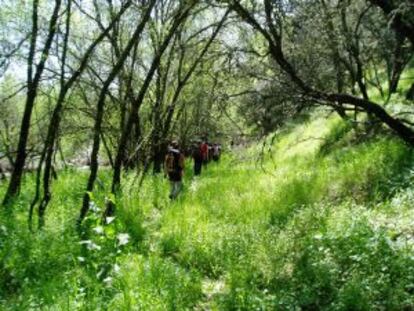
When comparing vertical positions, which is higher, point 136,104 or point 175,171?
point 136,104

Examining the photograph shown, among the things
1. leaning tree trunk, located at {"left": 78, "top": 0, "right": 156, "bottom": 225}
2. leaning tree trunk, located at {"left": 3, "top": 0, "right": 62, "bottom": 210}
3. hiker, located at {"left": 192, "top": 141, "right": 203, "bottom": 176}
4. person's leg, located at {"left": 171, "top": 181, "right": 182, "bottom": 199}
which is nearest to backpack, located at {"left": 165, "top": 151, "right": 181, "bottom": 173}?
person's leg, located at {"left": 171, "top": 181, "right": 182, "bottom": 199}

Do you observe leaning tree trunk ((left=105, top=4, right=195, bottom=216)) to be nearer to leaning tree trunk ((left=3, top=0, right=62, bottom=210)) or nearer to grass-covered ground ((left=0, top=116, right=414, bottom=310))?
grass-covered ground ((left=0, top=116, right=414, bottom=310))

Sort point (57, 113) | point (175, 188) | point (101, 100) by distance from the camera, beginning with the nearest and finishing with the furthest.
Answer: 1. point (101, 100)
2. point (57, 113)
3. point (175, 188)

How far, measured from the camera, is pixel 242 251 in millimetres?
8367

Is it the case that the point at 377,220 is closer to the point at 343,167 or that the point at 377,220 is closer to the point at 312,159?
the point at 343,167

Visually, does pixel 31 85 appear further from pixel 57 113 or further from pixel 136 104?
pixel 136 104

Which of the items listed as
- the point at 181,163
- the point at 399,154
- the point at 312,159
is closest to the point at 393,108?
the point at 399,154

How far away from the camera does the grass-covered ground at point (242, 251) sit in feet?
20.6

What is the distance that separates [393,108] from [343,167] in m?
2.67

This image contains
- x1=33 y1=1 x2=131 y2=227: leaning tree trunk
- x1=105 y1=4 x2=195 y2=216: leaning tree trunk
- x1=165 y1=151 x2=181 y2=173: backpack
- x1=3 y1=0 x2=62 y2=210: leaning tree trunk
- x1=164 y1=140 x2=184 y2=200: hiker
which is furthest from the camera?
x1=165 y1=151 x2=181 y2=173: backpack

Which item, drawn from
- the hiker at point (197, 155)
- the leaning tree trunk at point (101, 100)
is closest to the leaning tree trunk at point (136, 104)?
the leaning tree trunk at point (101, 100)

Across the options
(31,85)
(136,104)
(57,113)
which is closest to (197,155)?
(136,104)

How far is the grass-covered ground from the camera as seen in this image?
629 centimetres

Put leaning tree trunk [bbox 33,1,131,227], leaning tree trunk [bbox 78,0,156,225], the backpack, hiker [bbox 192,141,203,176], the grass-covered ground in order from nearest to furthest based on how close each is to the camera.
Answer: the grass-covered ground → leaning tree trunk [bbox 78,0,156,225] → leaning tree trunk [bbox 33,1,131,227] → the backpack → hiker [bbox 192,141,203,176]
